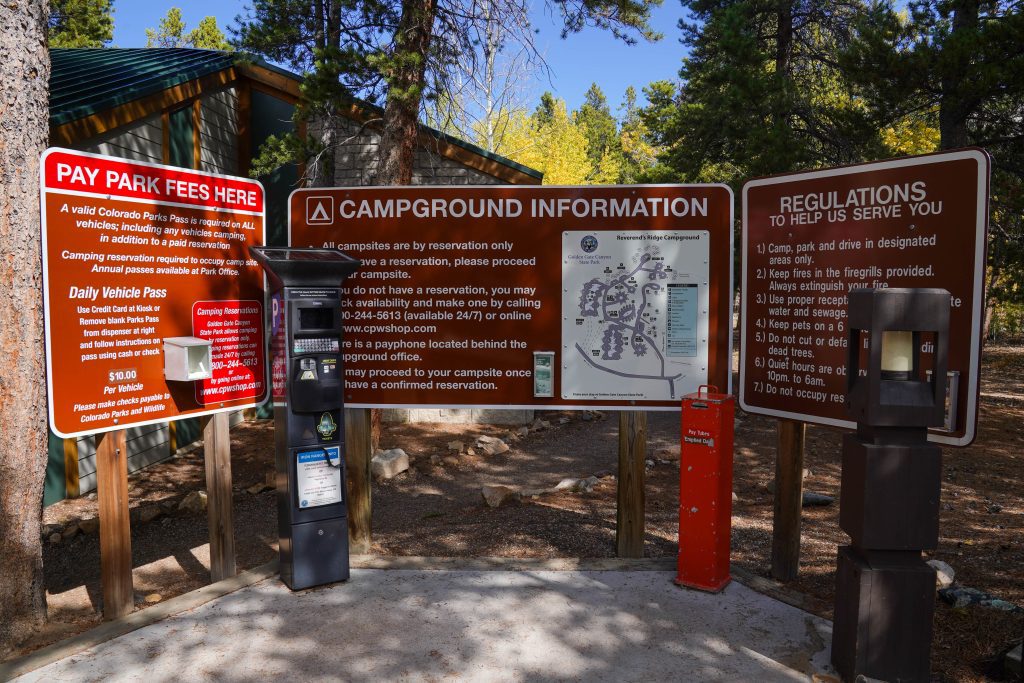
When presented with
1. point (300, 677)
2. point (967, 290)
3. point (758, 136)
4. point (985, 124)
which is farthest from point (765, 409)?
point (985, 124)

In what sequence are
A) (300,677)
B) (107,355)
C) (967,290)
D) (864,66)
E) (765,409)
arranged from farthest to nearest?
(864,66)
(765,409)
(107,355)
(967,290)
(300,677)

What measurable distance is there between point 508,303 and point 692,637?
253cm

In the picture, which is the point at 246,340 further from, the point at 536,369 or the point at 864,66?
the point at 864,66

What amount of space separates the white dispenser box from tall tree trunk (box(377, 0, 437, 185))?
15.5 ft

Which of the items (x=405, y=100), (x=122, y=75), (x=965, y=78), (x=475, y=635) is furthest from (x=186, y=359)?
(x=965, y=78)

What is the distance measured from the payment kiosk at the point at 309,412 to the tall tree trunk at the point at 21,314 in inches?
50.3

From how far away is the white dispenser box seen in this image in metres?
4.75

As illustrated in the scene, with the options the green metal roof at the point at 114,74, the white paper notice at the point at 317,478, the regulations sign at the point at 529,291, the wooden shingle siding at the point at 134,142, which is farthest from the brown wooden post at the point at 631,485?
the wooden shingle siding at the point at 134,142

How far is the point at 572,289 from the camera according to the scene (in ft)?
17.9

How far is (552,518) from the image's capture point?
6.55 meters

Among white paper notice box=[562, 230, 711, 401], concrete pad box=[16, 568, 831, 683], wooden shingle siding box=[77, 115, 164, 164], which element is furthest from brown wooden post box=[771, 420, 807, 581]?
wooden shingle siding box=[77, 115, 164, 164]

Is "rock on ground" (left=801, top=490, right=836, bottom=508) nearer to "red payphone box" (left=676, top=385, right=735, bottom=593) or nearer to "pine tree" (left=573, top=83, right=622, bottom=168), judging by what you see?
"red payphone box" (left=676, top=385, right=735, bottom=593)

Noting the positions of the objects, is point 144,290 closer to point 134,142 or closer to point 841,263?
point 841,263

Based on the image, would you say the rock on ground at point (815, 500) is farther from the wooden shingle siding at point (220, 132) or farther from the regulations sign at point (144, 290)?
the wooden shingle siding at point (220, 132)
